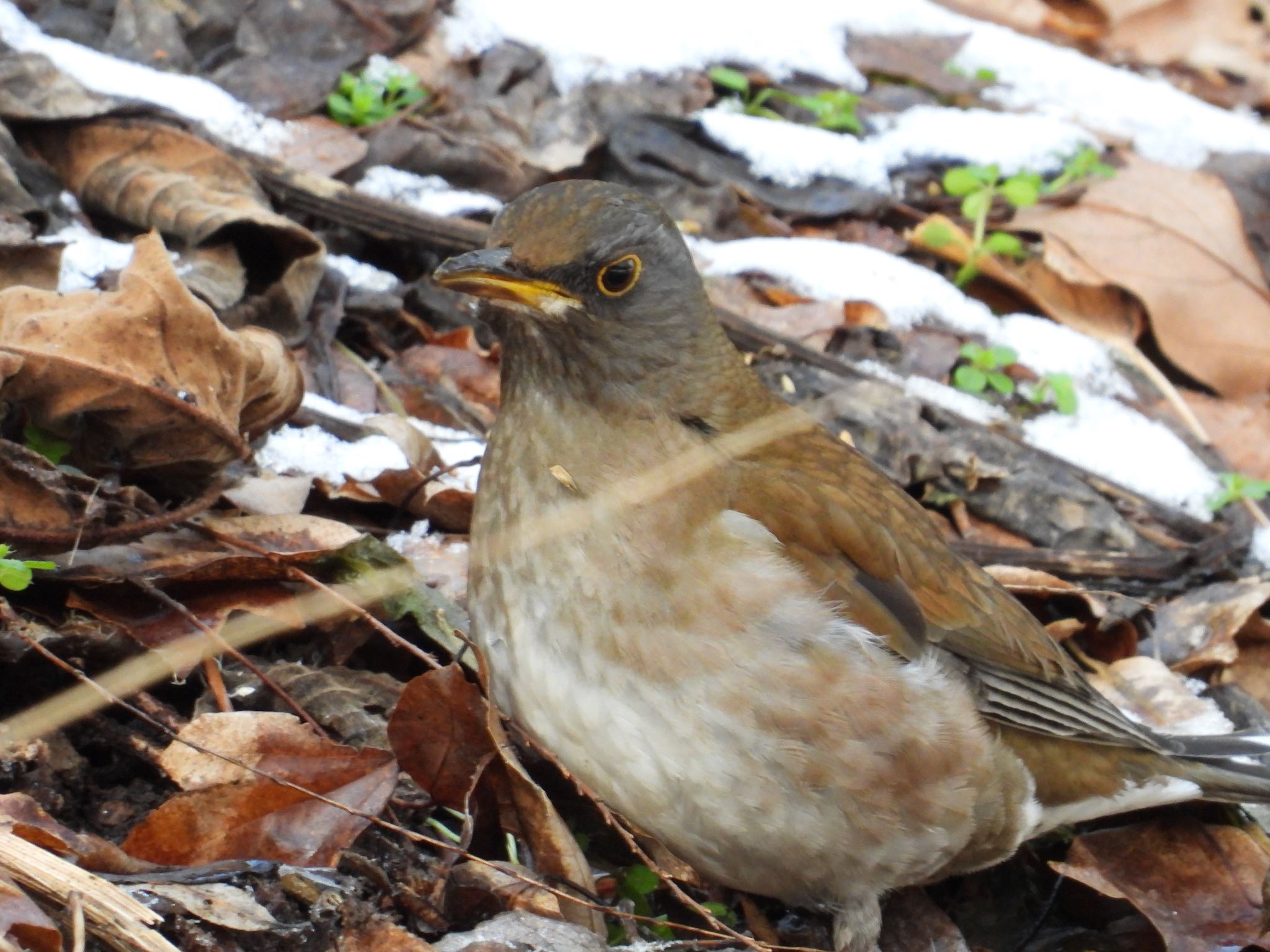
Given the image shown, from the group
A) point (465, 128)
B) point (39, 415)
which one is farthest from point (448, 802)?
point (465, 128)

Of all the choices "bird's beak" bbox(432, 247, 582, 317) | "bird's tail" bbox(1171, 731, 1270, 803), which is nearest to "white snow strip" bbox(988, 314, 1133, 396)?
"bird's tail" bbox(1171, 731, 1270, 803)

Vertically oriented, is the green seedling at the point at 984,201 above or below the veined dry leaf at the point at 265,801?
below

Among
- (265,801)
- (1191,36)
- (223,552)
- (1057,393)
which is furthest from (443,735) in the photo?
(1191,36)

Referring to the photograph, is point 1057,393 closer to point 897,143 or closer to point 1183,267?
point 1183,267

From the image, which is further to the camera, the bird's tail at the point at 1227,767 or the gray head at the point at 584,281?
the bird's tail at the point at 1227,767

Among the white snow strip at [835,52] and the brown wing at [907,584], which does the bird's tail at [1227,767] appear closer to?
the brown wing at [907,584]

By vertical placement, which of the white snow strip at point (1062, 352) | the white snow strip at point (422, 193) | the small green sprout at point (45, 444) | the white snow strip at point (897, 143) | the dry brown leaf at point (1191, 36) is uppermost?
the small green sprout at point (45, 444)

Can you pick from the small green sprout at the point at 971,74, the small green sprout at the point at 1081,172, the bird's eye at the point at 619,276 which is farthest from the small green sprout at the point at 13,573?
the small green sprout at the point at 971,74

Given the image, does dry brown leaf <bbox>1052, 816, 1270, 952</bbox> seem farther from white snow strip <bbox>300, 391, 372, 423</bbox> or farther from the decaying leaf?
white snow strip <bbox>300, 391, 372, 423</bbox>
